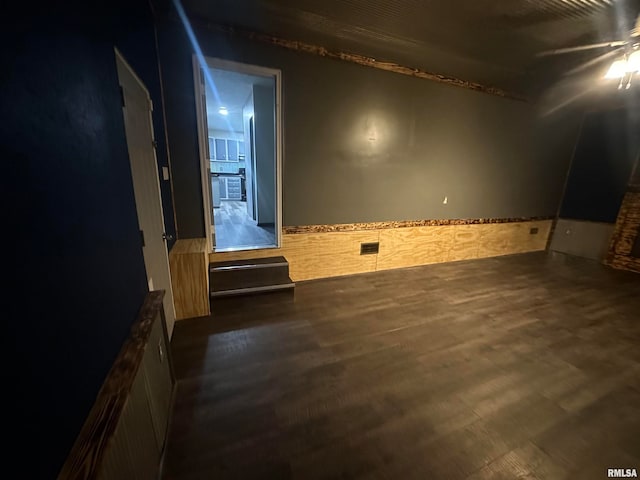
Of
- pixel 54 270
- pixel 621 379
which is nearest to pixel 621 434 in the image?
pixel 621 379

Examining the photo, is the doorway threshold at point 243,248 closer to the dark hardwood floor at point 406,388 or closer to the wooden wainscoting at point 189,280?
the wooden wainscoting at point 189,280

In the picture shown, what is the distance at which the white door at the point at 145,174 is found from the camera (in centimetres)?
145

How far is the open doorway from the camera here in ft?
9.10

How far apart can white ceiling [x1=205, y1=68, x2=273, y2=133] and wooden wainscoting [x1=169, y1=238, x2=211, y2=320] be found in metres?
1.98

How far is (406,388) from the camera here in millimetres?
1766

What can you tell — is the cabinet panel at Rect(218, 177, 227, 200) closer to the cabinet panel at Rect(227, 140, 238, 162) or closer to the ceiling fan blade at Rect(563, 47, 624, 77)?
the cabinet panel at Rect(227, 140, 238, 162)

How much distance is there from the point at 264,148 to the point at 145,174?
10.2 feet

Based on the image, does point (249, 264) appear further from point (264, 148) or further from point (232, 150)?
point (232, 150)

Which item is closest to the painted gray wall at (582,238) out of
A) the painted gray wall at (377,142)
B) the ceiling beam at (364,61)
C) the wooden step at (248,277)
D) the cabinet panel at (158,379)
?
the painted gray wall at (377,142)

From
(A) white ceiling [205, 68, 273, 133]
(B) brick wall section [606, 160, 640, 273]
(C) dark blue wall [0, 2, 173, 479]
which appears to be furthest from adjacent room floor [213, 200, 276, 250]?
(B) brick wall section [606, 160, 640, 273]

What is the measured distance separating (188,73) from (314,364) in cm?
309

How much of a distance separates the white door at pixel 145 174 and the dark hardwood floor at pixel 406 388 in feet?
2.53

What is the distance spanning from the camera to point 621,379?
1.88 metres

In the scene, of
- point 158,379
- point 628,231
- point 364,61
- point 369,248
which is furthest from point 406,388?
point 628,231
